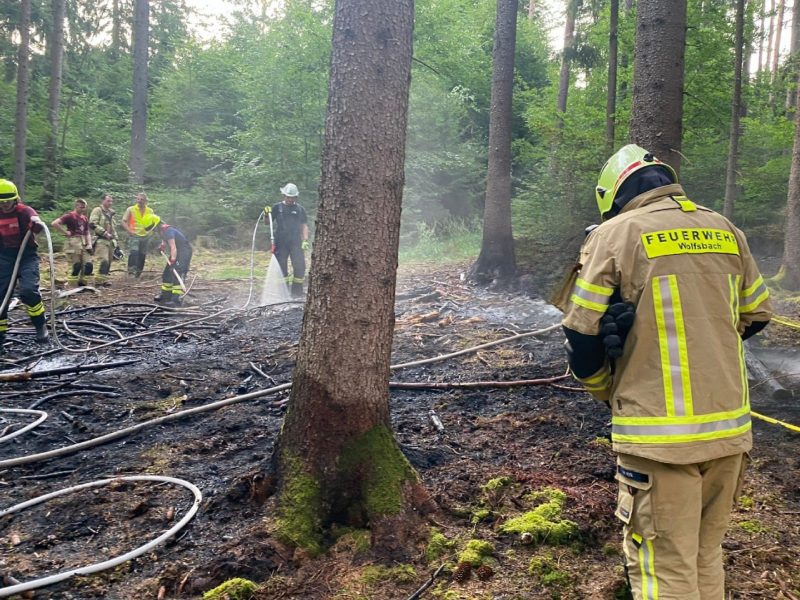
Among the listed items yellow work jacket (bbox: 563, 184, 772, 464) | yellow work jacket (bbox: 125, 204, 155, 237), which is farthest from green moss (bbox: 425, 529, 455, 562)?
yellow work jacket (bbox: 125, 204, 155, 237)

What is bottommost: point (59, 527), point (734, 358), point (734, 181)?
point (59, 527)

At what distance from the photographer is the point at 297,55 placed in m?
17.9

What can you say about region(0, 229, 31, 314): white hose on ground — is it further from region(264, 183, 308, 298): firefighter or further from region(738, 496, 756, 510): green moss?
region(738, 496, 756, 510): green moss

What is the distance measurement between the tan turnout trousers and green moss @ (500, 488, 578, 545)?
2.55ft

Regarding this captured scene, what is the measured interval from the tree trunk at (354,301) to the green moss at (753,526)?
6.32 feet

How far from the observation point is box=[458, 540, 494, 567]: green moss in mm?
2836

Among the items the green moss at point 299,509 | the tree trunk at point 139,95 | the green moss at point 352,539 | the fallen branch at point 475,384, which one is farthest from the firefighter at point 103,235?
the green moss at point 352,539

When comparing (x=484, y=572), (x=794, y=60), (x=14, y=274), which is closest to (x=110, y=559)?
(x=484, y=572)

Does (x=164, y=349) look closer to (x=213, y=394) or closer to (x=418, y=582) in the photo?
(x=213, y=394)

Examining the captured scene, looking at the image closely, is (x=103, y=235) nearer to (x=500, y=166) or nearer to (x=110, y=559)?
(x=500, y=166)

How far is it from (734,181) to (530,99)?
32.8 feet

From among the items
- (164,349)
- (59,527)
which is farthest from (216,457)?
(164,349)

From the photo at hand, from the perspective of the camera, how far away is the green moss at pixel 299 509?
117 inches

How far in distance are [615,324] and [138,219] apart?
12.8 m
